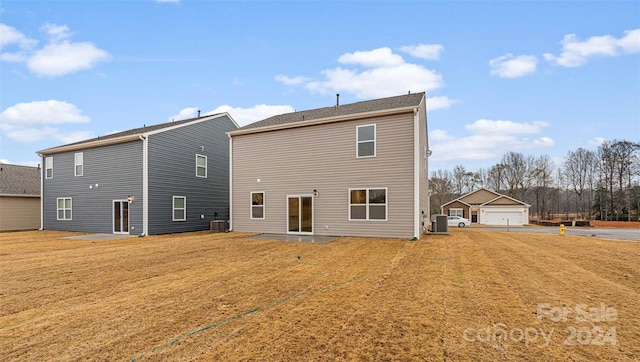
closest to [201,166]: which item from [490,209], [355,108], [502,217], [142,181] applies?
[142,181]

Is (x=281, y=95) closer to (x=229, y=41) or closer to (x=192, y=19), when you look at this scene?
(x=229, y=41)

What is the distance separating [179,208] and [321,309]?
14.2 metres

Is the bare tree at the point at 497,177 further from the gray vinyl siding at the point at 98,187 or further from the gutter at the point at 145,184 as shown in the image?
the gray vinyl siding at the point at 98,187

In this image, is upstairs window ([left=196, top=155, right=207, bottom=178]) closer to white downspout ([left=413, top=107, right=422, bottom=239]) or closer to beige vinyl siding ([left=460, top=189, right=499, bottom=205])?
white downspout ([left=413, top=107, right=422, bottom=239])

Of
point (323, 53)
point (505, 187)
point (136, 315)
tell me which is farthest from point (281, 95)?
point (505, 187)

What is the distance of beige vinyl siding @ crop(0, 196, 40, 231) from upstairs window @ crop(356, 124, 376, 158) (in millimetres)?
22144

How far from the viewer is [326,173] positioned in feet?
42.1

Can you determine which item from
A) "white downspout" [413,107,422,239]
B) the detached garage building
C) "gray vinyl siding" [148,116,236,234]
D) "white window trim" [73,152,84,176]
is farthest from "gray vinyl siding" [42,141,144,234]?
the detached garage building

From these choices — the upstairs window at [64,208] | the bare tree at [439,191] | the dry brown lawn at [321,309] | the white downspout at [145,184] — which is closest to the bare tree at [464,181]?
the bare tree at [439,191]

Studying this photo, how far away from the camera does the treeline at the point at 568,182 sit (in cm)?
Result: 3441

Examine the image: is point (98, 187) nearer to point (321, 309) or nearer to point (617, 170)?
point (321, 309)

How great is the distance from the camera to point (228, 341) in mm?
2996

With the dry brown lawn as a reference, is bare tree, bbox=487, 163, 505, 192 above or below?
above

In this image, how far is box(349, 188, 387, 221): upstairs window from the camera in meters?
11.8
